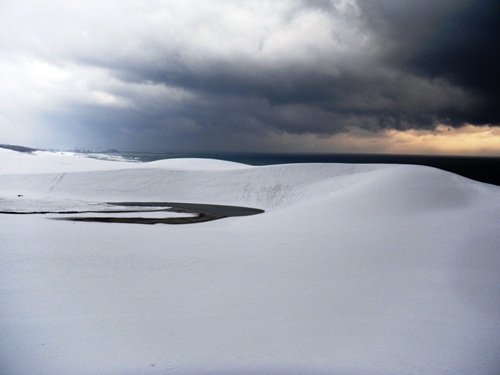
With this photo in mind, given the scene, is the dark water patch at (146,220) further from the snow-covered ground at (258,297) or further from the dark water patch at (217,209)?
the snow-covered ground at (258,297)

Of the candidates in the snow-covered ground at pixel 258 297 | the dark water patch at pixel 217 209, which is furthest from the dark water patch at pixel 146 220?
the snow-covered ground at pixel 258 297

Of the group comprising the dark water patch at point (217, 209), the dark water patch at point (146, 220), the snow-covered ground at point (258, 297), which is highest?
the snow-covered ground at point (258, 297)

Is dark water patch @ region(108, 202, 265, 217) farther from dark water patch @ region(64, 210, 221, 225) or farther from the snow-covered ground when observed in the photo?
the snow-covered ground

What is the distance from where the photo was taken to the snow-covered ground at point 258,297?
→ 394 cm

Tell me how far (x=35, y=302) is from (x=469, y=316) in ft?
21.7

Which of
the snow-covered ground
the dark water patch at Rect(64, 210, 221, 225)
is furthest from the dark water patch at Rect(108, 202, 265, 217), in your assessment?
the snow-covered ground

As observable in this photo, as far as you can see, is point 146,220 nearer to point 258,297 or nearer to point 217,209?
point 217,209

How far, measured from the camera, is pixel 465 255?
8.70 metres

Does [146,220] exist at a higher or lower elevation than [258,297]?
lower

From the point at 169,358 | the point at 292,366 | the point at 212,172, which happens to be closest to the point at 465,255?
the point at 292,366

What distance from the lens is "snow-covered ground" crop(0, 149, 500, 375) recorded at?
12.9 ft

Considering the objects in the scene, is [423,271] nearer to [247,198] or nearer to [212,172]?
[247,198]

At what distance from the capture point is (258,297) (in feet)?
19.2

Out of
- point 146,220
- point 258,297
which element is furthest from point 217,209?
point 258,297
